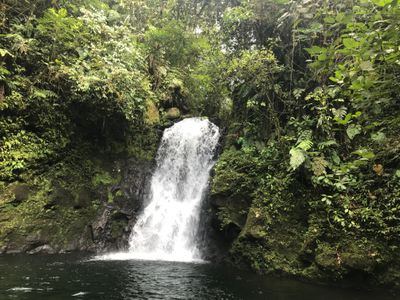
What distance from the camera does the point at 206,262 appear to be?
10500 mm

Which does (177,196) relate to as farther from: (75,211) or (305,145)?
(305,145)

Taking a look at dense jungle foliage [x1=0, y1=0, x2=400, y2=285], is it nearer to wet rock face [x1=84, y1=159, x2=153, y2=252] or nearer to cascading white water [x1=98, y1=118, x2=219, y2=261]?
wet rock face [x1=84, y1=159, x2=153, y2=252]

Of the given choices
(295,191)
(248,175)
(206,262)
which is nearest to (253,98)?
(248,175)

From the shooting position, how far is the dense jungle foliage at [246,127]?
7988mm

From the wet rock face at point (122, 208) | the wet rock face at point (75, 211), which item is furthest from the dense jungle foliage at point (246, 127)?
the wet rock face at point (122, 208)

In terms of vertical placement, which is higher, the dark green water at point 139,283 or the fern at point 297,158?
the fern at point 297,158

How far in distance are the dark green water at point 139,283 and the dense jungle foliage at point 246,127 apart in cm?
89

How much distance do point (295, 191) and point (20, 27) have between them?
36.5 ft

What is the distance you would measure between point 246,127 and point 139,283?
7.19 m

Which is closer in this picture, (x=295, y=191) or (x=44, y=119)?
(x=295, y=191)

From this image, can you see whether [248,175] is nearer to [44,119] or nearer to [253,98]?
[253,98]

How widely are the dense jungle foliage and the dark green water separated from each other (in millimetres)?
893

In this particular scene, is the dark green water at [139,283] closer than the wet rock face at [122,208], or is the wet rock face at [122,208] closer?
the dark green water at [139,283]

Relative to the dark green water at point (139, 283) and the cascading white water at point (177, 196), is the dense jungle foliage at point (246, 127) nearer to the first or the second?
the dark green water at point (139, 283)
